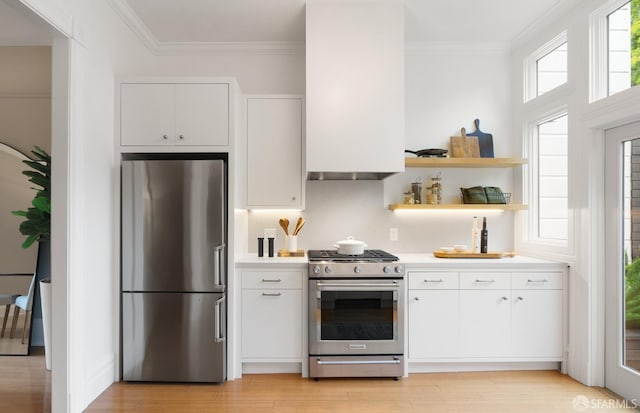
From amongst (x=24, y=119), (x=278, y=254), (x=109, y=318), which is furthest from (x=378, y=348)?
(x=24, y=119)

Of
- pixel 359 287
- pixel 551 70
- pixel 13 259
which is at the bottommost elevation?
pixel 359 287

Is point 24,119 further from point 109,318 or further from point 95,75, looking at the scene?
point 109,318

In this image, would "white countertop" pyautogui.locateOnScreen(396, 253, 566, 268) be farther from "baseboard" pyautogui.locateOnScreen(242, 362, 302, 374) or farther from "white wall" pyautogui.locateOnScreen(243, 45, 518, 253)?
"baseboard" pyautogui.locateOnScreen(242, 362, 302, 374)

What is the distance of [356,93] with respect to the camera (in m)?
3.19

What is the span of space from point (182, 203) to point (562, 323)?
3.08m

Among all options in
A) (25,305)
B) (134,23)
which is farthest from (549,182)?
(25,305)

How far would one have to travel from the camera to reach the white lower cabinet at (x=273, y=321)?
310cm

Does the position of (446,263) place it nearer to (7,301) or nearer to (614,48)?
(614,48)

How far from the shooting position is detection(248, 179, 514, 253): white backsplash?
3789mm

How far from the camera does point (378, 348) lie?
3043 mm

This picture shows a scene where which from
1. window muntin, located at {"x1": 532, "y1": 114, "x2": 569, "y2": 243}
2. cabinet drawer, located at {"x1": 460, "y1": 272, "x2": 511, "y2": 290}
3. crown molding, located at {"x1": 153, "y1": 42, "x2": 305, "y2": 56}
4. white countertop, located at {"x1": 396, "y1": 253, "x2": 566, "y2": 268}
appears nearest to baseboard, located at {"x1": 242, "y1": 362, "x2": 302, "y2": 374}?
white countertop, located at {"x1": 396, "y1": 253, "x2": 566, "y2": 268}

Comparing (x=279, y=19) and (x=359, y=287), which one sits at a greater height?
(x=279, y=19)

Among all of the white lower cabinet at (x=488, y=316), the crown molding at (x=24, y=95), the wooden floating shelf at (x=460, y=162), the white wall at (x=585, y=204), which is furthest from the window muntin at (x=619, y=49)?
the crown molding at (x=24, y=95)

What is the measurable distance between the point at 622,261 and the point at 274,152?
8.86 feet
